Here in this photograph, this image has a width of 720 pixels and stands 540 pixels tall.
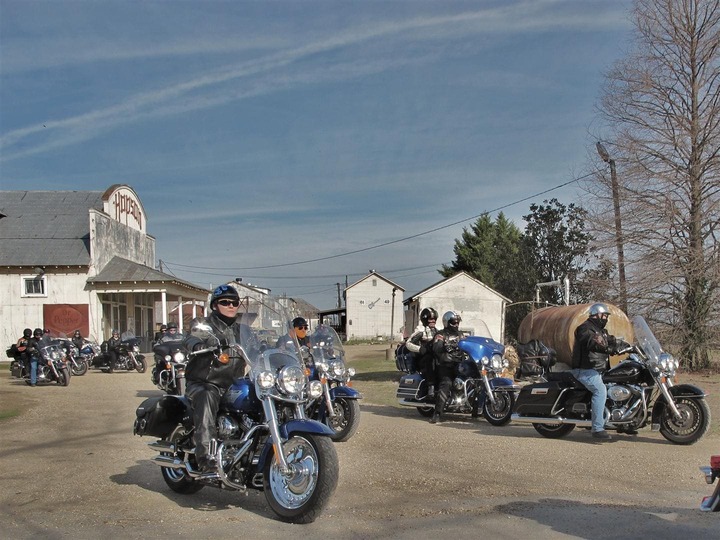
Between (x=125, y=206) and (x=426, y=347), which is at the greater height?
(x=125, y=206)

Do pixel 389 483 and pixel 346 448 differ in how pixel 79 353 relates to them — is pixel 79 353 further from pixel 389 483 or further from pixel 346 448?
pixel 389 483

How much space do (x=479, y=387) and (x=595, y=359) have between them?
2521mm

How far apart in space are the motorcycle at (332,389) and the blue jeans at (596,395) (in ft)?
10.0

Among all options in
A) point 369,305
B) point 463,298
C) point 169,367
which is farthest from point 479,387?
point 369,305

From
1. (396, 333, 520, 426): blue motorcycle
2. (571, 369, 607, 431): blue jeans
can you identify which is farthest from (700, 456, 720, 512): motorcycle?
(396, 333, 520, 426): blue motorcycle

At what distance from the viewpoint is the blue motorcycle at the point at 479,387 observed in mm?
11508

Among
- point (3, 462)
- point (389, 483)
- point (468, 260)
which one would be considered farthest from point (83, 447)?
point (468, 260)

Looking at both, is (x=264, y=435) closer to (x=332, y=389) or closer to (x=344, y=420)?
(x=344, y=420)

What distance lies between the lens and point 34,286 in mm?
33000


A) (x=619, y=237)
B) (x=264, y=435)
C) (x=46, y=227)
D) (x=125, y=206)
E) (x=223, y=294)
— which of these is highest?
(x=125, y=206)

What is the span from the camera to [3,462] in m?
8.55

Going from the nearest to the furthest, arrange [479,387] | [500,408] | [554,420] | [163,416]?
[163,416] < [554,420] < [500,408] < [479,387]

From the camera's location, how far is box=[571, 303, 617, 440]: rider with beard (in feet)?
31.7

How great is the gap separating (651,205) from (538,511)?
810 inches
